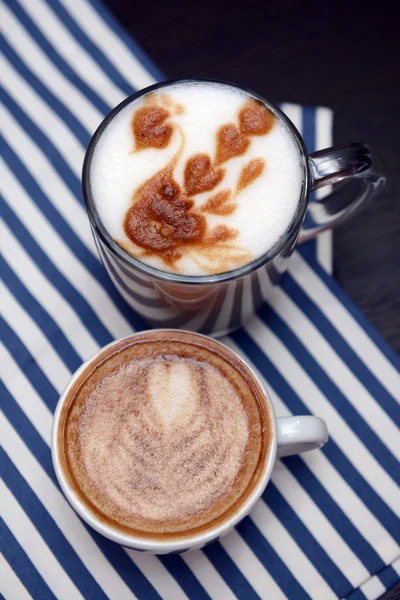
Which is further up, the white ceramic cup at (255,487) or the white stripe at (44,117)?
the white stripe at (44,117)

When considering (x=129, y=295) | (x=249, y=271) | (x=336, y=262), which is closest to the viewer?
(x=249, y=271)

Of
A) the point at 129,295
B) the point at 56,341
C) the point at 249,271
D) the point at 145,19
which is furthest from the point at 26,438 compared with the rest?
the point at 145,19

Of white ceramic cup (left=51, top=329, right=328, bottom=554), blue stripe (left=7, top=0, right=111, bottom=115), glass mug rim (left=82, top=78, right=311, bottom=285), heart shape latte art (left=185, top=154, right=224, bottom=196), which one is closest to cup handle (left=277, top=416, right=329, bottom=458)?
white ceramic cup (left=51, top=329, right=328, bottom=554)

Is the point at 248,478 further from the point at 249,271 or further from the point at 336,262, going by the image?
the point at 336,262

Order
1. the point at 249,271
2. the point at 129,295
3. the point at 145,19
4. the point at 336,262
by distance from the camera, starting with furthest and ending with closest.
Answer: the point at 145,19
the point at 336,262
the point at 129,295
the point at 249,271

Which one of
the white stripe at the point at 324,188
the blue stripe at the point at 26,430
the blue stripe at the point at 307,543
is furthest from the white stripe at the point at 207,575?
the white stripe at the point at 324,188

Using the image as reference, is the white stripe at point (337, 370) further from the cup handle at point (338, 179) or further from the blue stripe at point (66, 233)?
the blue stripe at point (66, 233)

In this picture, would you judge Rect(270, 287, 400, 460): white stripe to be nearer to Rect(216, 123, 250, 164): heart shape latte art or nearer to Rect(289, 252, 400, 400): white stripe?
Rect(289, 252, 400, 400): white stripe
